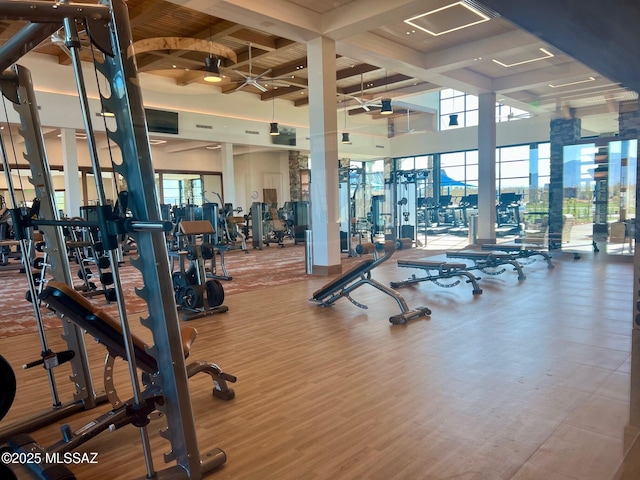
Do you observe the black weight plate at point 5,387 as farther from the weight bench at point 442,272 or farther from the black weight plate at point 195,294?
the weight bench at point 442,272

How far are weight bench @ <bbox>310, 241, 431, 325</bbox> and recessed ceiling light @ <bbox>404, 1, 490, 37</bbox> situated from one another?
3.75 metres

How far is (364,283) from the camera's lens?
178 inches

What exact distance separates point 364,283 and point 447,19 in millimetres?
4498

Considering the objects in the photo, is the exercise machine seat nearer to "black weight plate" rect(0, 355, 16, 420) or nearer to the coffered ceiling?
"black weight plate" rect(0, 355, 16, 420)

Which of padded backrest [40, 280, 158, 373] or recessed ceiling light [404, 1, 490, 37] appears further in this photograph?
recessed ceiling light [404, 1, 490, 37]

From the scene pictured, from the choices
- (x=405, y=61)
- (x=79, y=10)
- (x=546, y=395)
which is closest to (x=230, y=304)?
(x=546, y=395)

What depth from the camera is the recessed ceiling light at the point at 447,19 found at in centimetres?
616

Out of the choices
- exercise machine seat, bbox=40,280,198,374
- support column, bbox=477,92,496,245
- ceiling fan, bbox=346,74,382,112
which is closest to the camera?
exercise machine seat, bbox=40,280,198,374

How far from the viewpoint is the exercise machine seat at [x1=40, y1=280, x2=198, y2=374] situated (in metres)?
1.89

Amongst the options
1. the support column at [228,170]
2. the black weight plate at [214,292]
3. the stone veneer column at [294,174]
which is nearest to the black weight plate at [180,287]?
the black weight plate at [214,292]

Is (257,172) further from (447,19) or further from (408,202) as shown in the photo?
(447,19)

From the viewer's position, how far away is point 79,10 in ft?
4.82

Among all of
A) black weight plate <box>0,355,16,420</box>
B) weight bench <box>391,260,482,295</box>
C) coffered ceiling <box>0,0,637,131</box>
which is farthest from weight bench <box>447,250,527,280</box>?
black weight plate <box>0,355,16,420</box>

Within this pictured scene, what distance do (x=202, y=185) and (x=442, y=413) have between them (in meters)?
13.6
